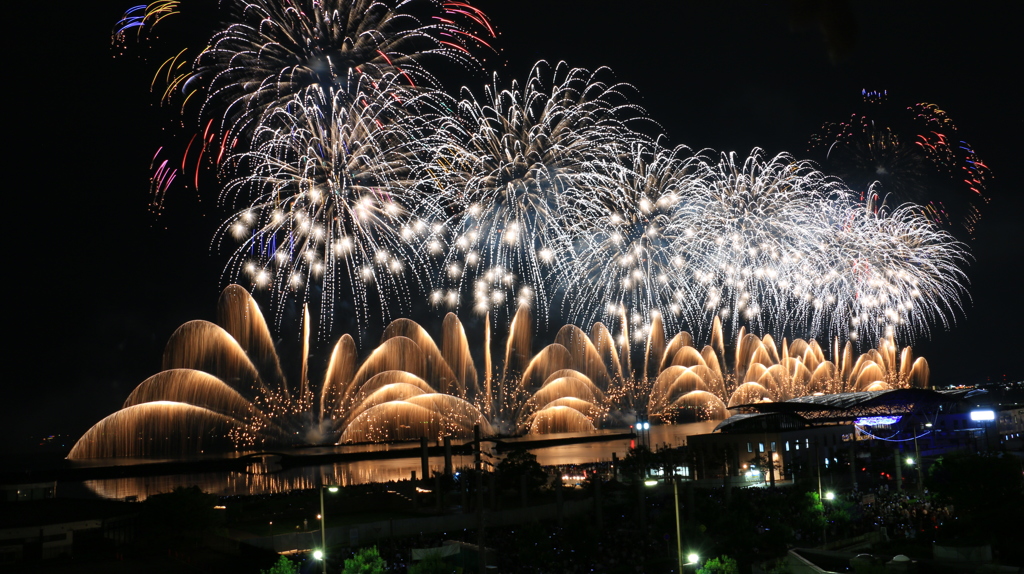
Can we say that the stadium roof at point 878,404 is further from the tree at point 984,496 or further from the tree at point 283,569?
the tree at point 283,569

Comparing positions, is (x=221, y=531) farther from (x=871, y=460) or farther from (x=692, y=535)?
(x=871, y=460)

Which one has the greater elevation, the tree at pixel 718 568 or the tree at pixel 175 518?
the tree at pixel 175 518

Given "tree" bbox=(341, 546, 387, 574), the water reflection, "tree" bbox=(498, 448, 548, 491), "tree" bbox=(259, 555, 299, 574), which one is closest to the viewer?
"tree" bbox=(259, 555, 299, 574)

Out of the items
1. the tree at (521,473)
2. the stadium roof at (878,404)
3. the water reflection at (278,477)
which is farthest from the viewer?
the water reflection at (278,477)

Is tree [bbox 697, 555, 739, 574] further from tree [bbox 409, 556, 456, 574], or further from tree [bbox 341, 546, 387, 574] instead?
tree [bbox 341, 546, 387, 574]

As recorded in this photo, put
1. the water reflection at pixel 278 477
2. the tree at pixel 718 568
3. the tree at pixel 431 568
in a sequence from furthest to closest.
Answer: the water reflection at pixel 278 477 → the tree at pixel 718 568 → the tree at pixel 431 568

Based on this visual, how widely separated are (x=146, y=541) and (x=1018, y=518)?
3446cm

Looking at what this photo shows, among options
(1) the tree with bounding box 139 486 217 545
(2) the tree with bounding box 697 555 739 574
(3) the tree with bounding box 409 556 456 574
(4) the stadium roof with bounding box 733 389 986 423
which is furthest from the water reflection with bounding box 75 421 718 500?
(2) the tree with bounding box 697 555 739 574

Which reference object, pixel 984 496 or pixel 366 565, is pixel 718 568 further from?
pixel 984 496

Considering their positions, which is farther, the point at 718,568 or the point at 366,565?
the point at 366,565

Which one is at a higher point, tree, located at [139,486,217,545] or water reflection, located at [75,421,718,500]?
tree, located at [139,486,217,545]

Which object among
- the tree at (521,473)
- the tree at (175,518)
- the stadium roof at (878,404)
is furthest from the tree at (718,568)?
the stadium roof at (878,404)

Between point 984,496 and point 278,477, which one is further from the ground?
point 984,496

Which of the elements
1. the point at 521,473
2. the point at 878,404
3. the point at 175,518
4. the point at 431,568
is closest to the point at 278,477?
the point at 521,473
